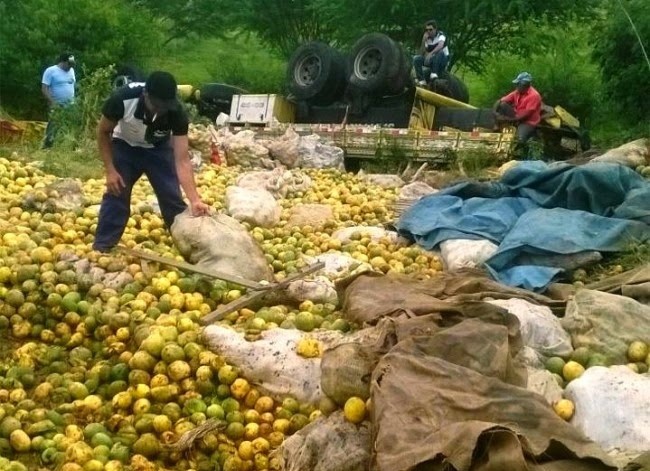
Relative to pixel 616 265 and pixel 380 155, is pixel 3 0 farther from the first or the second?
pixel 616 265

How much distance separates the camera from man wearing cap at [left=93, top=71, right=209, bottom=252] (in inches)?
228

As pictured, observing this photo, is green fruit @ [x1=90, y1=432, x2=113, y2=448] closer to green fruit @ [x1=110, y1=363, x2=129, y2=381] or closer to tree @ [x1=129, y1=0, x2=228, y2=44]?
green fruit @ [x1=110, y1=363, x2=129, y2=381]

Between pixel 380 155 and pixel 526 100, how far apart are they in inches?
96.1

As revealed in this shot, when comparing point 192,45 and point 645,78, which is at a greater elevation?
point 645,78

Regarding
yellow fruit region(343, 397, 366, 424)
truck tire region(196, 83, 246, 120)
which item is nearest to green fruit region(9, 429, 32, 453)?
yellow fruit region(343, 397, 366, 424)

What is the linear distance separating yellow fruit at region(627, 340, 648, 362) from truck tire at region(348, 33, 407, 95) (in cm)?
961

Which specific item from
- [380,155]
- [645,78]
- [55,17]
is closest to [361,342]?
[380,155]

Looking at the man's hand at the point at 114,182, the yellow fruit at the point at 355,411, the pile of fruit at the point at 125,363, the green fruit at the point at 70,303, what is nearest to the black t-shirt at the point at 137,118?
the man's hand at the point at 114,182

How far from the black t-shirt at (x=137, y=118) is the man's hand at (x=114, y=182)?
290mm

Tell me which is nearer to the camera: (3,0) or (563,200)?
(563,200)

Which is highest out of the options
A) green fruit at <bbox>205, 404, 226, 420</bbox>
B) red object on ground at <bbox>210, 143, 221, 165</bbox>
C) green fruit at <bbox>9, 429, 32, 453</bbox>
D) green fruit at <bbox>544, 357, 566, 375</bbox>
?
green fruit at <bbox>544, 357, 566, 375</bbox>

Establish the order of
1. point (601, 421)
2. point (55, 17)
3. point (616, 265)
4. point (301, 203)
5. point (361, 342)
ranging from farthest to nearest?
A: point (55, 17), point (301, 203), point (616, 265), point (361, 342), point (601, 421)

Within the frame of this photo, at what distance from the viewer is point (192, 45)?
35.3m

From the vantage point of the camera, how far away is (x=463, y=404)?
11.3 ft
